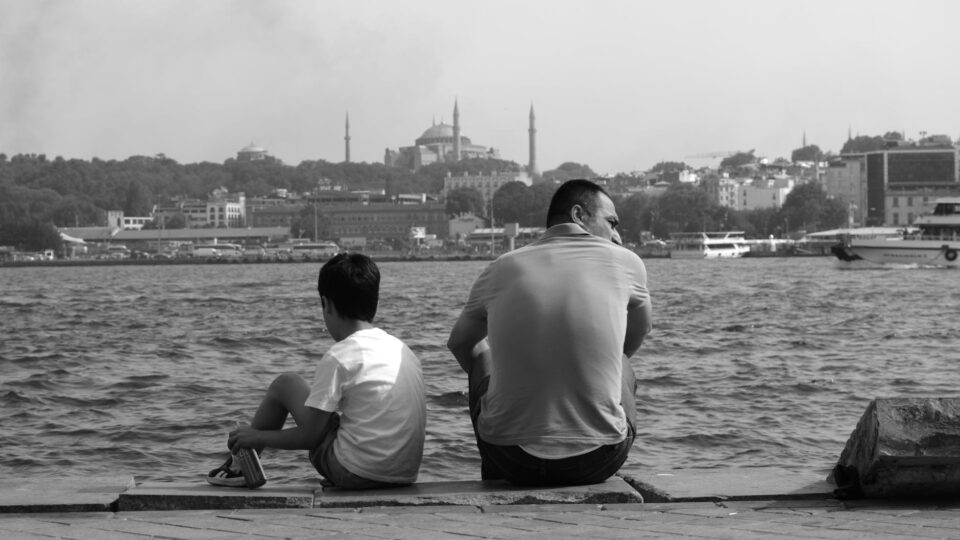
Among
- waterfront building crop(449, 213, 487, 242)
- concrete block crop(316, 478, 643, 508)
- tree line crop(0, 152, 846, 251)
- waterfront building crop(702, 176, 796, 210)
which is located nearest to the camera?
concrete block crop(316, 478, 643, 508)

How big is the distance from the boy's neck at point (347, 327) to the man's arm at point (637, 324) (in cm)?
79

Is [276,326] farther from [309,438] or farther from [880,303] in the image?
[309,438]

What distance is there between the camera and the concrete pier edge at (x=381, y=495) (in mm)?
4152

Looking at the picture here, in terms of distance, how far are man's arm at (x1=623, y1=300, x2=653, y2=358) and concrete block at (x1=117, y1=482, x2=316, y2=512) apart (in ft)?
3.57

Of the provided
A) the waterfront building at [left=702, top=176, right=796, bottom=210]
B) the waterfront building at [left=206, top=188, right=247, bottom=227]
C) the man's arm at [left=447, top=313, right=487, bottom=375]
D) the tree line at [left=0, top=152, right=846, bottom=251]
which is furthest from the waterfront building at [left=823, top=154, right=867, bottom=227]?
the man's arm at [left=447, top=313, right=487, bottom=375]

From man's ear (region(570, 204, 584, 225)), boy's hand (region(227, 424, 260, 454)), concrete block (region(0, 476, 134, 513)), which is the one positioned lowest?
concrete block (region(0, 476, 134, 513))

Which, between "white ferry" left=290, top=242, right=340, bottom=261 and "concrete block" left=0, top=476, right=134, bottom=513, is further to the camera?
"white ferry" left=290, top=242, right=340, bottom=261

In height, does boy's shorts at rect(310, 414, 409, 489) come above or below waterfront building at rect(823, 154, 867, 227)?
below

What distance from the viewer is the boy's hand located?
14.6 ft

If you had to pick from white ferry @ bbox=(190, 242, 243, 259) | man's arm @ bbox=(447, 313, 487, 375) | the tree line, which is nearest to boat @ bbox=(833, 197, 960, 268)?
man's arm @ bbox=(447, 313, 487, 375)

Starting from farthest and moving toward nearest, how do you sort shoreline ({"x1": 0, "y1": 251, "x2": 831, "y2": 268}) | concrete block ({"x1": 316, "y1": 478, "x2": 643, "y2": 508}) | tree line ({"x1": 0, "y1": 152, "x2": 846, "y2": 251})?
tree line ({"x1": 0, "y1": 152, "x2": 846, "y2": 251}) → shoreline ({"x1": 0, "y1": 251, "x2": 831, "y2": 268}) → concrete block ({"x1": 316, "y1": 478, "x2": 643, "y2": 508})

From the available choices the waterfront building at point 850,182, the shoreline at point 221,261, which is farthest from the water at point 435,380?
the waterfront building at point 850,182

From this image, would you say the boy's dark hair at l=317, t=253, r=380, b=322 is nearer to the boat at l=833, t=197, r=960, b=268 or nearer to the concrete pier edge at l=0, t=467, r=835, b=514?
the concrete pier edge at l=0, t=467, r=835, b=514

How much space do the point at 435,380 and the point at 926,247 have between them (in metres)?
51.4
